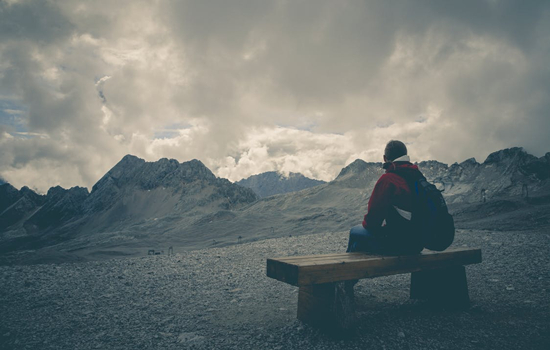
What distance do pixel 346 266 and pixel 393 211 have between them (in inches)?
36.8

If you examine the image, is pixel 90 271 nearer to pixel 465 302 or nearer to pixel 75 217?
pixel 465 302

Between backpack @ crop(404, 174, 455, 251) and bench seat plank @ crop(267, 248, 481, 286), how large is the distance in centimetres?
38

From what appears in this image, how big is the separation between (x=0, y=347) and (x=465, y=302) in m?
6.23

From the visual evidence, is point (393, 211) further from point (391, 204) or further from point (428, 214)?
point (428, 214)

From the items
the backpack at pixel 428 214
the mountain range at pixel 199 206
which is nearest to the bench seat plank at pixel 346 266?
the backpack at pixel 428 214

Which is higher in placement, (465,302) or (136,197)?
(136,197)

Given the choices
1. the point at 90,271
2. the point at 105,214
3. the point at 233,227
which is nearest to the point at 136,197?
the point at 105,214

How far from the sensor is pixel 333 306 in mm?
3645

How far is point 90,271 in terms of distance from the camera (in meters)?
8.95

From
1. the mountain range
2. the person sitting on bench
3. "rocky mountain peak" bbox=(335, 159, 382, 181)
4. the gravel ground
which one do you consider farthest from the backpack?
"rocky mountain peak" bbox=(335, 159, 382, 181)

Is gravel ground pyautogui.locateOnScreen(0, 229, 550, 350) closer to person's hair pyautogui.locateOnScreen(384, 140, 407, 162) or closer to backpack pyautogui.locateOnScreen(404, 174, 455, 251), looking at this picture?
backpack pyautogui.locateOnScreen(404, 174, 455, 251)

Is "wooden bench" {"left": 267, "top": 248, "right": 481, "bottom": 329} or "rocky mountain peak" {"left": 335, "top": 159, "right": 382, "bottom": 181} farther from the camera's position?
"rocky mountain peak" {"left": 335, "top": 159, "right": 382, "bottom": 181}

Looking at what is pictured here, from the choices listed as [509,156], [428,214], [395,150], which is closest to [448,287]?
[428,214]

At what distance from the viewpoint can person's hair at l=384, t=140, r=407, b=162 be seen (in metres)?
4.09
